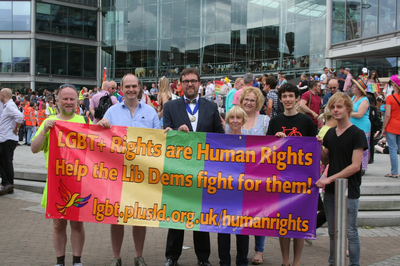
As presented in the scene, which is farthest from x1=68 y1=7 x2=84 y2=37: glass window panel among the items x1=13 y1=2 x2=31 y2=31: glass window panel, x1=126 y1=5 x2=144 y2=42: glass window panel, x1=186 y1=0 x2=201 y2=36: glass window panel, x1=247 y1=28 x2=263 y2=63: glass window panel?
x1=247 y1=28 x2=263 y2=63: glass window panel

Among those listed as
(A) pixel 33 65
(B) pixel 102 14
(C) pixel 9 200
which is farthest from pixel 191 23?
(C) pixel 9 200

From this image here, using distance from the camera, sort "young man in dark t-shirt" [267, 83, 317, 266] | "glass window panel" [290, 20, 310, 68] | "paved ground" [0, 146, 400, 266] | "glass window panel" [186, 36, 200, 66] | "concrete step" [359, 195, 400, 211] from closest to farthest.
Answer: "young man in dark t-shirt" [267, 83, 317, 266] < "paved ground" [0, 146, 400, 266] < "concrete step" [359, 195, 400, 211] < "glass window panel" [290, 20, 310, 68] < "glass window panel" [186, 36, 200, 66]

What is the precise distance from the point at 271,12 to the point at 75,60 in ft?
70.5

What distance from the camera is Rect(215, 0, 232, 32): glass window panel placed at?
3328 centimetres

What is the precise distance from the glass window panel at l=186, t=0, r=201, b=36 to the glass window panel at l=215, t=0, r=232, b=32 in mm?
1894

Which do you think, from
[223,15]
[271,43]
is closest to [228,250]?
[271,43]

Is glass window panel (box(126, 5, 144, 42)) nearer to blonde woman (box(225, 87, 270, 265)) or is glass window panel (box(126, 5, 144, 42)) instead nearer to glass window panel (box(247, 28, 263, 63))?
glass window panel (box(247, 28, 263, 63))

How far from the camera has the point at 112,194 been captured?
17.3 feet

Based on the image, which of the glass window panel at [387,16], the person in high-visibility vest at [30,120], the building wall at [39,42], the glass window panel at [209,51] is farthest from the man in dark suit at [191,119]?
the building wall at [39,42]

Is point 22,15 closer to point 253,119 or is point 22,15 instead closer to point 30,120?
point 30,120

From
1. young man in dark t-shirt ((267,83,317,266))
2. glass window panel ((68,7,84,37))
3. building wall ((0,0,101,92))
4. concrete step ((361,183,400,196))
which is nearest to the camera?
young man in dark t-shirt ((267,83,317,266))

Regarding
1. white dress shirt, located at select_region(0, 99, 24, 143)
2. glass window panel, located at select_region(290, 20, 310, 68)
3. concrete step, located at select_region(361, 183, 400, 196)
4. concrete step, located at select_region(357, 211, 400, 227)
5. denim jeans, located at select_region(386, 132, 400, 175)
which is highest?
glass window panel, located at select_region(290, 20, 310, 68)

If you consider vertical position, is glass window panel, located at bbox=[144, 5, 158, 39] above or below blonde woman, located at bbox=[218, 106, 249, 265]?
above

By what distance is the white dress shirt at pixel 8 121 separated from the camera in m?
9.73
